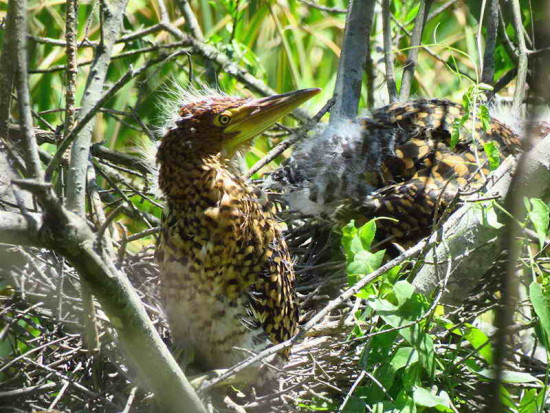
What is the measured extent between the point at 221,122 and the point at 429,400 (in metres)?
1.09

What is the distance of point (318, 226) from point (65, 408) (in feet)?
4.39

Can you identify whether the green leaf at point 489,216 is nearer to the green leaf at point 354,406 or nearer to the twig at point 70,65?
the green leaf at point 354,406

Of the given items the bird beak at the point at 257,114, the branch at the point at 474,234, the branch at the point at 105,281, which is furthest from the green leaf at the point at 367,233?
the branch at the point at 105,281

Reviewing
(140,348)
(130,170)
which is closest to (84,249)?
(140,348)

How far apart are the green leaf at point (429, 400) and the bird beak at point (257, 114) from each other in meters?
1.00

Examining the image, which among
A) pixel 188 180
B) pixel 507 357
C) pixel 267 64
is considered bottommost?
pixel 507 357

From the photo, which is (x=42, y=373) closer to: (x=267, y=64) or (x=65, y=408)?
(x=65, y=408)

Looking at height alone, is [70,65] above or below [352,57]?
above

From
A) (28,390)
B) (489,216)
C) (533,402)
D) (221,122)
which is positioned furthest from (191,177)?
(533,402)

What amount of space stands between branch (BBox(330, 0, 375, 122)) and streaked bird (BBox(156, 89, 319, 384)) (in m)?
0.91

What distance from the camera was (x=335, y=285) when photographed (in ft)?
9.80

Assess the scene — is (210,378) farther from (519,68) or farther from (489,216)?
(519,68)

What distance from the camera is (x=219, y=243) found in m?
2.37

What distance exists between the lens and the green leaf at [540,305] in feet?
6.37
